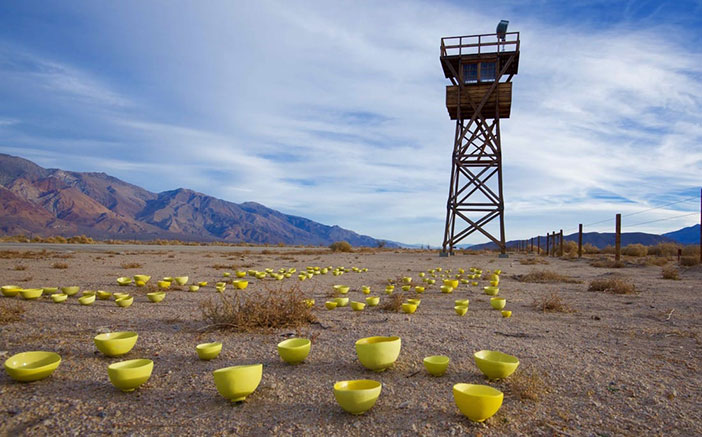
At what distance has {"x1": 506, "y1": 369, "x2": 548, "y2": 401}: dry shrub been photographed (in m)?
3.24

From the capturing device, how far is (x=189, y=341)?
4898 mm

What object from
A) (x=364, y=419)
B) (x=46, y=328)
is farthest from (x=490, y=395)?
(x=46, y=328)

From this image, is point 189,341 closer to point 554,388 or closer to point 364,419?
point 364,419

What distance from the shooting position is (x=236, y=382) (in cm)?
313

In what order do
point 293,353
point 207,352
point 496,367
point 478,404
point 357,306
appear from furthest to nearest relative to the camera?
point 357,306 < point 207,352 < point 293,353 < point 496,367 < point 478,404

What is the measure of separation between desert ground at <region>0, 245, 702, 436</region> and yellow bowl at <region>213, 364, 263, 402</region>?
0.11 meters

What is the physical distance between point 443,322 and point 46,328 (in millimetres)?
5674

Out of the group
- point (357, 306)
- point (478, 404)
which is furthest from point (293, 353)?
point (357, 306)

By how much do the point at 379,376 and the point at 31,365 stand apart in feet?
10.9

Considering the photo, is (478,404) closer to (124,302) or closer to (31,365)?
(31,365)

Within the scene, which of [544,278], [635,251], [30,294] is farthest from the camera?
[635,251]

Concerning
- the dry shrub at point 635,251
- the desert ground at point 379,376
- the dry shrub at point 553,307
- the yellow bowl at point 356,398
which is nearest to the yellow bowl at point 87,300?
the desert ground at point 379,376

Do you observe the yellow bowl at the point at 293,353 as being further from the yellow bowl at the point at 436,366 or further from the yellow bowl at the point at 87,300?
the yellow bowl at the point at 87,300

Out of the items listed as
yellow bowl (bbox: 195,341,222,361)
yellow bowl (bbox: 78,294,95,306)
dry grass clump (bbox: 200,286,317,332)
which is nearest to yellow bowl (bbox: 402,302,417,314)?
dry grass clump (bbox: 200,286,317,332)
